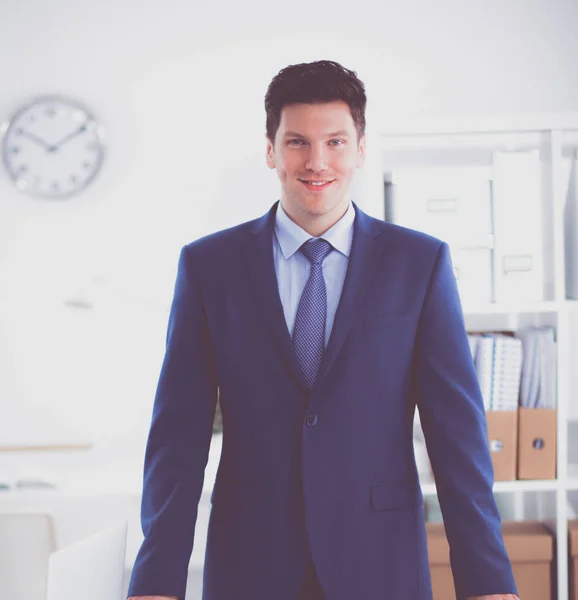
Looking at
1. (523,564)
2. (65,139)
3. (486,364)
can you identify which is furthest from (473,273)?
(65,139)

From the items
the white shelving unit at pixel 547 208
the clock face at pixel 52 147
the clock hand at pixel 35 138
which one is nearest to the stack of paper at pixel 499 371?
the white shelving unit at pixel 547 208

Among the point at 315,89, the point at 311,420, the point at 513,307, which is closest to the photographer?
the point at 311,420

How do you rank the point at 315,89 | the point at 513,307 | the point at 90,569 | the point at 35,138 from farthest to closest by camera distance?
the point at 35,138 < the point at 513,307 < the point at 90,569 < the point at 315,89

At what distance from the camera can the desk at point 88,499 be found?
2564 millimetres

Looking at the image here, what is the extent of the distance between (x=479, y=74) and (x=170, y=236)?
125cm

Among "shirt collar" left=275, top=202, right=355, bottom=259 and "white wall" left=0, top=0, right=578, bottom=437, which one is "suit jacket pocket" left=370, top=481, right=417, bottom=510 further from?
"white wall" left=0, top=0, right=578, bottom=437

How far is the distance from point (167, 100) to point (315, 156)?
4.48 feet

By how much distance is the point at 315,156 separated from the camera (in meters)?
1.39

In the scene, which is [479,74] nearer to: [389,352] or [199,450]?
[389,352]

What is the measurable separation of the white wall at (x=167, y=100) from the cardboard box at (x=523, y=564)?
1.25 metres

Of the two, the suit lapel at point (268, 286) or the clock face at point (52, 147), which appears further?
the clock face at point (52, 147)

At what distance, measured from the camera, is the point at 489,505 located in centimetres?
131

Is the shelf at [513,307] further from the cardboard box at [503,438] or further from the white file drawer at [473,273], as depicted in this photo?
the cardboard box at [503,438]

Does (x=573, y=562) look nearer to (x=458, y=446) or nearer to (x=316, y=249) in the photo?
(x=458, y=446)
